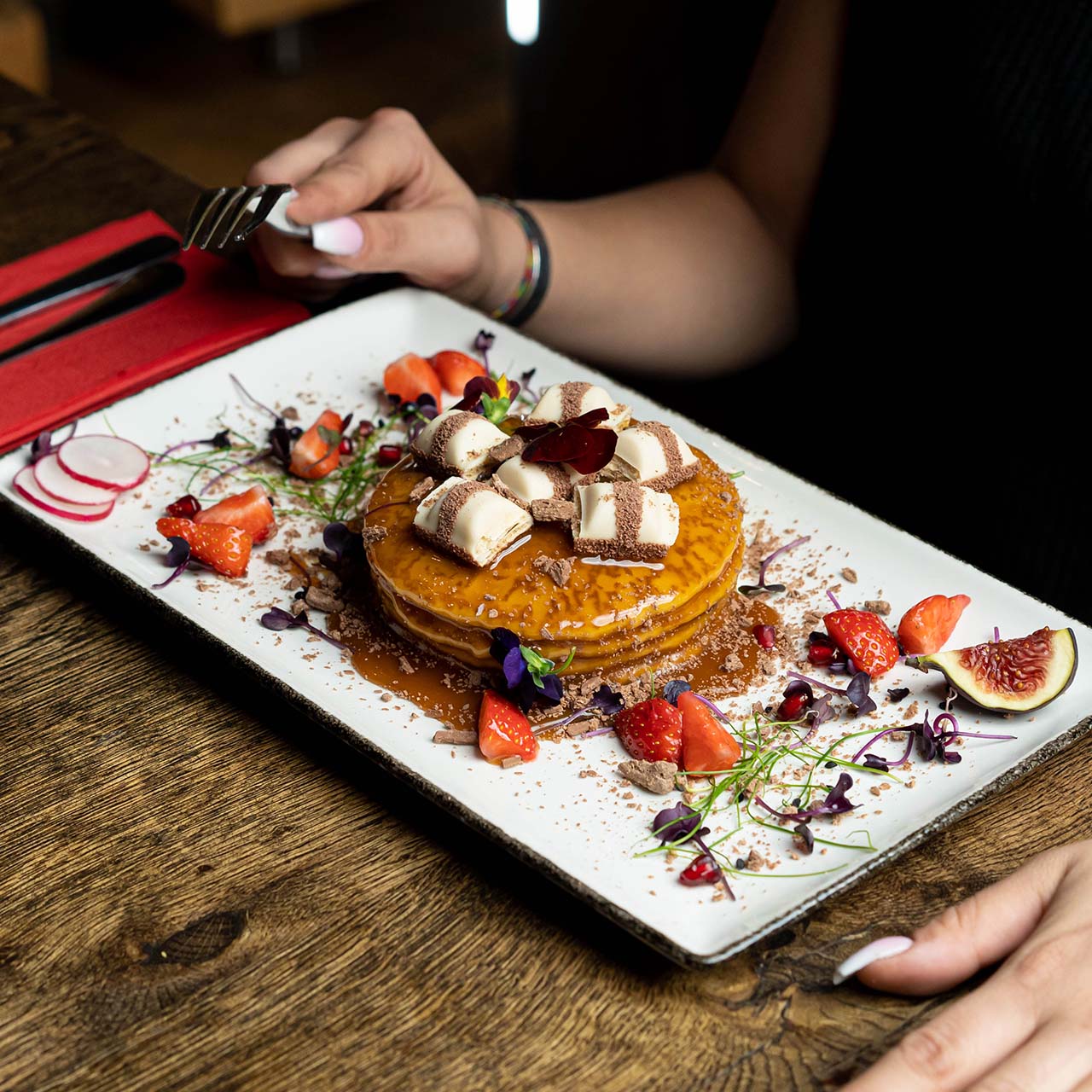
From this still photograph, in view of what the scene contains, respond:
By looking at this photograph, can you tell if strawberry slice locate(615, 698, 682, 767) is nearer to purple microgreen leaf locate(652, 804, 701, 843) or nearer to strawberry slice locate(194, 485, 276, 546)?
purple microgreen leaf locate(652, 804, 701, 843)

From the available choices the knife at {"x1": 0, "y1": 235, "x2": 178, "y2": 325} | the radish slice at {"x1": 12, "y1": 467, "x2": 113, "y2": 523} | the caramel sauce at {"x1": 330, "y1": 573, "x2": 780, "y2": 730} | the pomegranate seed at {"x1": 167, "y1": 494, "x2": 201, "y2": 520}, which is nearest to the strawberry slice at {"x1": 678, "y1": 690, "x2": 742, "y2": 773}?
the caramel sauce at {"x1": 330, "y1": 573, "x2": 780, "y2": 730}

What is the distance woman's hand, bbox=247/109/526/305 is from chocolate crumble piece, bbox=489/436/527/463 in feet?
2.24

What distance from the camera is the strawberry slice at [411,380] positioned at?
2.40 meters

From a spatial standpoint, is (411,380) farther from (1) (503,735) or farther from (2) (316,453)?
(1) (503,735)

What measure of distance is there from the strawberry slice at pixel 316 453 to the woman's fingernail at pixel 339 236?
368mm

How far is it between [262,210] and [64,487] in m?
0.60

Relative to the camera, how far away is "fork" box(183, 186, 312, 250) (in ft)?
7.51

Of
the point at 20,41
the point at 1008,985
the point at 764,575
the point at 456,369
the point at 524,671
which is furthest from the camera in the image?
the point at 20,41

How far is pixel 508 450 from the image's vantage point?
77.4 inches

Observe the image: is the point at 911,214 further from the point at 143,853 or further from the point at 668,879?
the point at 143,853

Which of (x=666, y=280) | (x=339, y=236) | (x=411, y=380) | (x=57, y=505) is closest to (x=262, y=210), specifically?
(x=339, y=236)

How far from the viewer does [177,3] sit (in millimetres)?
7008

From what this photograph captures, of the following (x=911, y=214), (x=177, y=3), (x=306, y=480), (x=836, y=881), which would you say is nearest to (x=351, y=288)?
(x=306, y=480)

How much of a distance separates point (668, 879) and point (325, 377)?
1.30m
